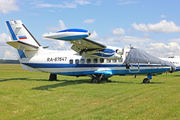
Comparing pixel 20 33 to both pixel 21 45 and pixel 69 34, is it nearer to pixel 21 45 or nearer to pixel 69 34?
pixel 21 45

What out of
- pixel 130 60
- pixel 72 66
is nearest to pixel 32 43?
pixel 72 66

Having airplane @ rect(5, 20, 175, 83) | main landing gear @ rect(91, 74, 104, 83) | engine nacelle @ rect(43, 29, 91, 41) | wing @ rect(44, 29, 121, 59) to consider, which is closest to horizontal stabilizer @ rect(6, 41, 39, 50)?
airplane @ rect(5, 20, 175, 83)

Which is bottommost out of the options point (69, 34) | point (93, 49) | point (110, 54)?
point (110, 54)

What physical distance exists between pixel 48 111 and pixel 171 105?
18.9ft

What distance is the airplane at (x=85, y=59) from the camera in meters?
17.6

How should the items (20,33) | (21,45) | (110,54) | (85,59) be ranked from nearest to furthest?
(110,54) < (21,45) < (85,59) < (20,33)

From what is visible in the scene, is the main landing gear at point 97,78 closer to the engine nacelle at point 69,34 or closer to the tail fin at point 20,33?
the engine nacelle at point 69,34

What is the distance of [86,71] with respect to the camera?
774 inches

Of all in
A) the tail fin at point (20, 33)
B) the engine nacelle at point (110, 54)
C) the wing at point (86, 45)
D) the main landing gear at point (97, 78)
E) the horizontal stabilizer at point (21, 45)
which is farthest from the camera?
the tail fin at point (20, 33)

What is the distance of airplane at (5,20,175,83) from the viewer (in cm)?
1764

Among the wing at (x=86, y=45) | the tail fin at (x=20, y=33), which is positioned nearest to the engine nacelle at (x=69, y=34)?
the wing at (x=86, y=45)

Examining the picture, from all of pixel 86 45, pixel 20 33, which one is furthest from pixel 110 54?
pixel 20 33

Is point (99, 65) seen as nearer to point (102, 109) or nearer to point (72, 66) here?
point (72, 66)

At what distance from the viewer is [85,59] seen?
64.7ft
